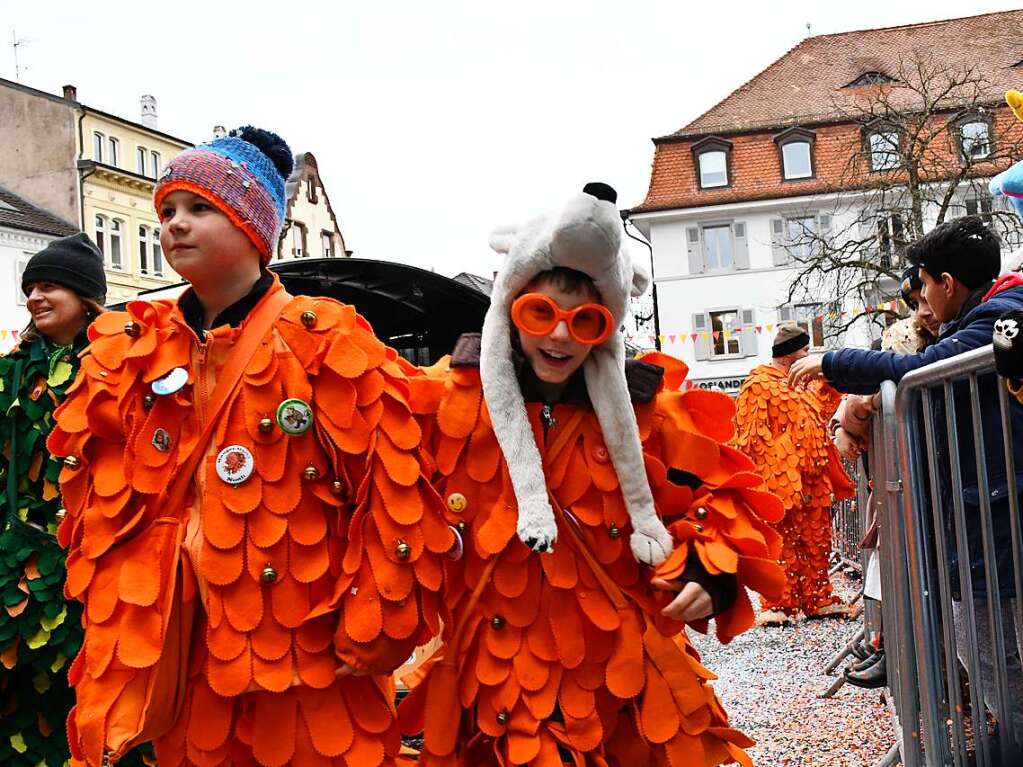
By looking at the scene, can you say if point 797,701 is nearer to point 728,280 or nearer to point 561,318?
point 561,318

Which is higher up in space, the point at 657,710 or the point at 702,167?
the point at 702,167

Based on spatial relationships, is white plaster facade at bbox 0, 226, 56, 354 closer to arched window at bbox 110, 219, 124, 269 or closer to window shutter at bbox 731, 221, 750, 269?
arched window at bbox 110, 219, 124, 269

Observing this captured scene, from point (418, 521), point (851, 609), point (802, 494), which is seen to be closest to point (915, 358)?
point (418, 521)

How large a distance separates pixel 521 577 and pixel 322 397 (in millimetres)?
629

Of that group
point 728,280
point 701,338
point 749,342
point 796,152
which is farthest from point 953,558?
point 796,152

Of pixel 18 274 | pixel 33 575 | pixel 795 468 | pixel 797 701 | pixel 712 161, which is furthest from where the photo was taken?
pixel 712 161

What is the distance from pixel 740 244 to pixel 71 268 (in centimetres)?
3253

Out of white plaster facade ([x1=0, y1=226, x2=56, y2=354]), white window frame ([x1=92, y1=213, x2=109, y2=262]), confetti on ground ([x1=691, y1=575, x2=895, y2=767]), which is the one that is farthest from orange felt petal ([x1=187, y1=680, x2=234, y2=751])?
white window frame ([x1=92, y1=213, x2=109, y2=262])

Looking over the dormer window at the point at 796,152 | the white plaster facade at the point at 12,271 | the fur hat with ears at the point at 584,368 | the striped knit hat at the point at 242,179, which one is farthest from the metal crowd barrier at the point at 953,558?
the dormer window at the point at 796,152

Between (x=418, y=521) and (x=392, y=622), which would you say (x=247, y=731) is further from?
(x=418, y=521)

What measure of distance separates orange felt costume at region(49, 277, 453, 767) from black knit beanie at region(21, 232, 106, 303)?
1.41 meters

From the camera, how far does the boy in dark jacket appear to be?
2.70m

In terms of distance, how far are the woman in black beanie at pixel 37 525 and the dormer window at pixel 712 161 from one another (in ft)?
107

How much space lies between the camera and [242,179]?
7.91ft
